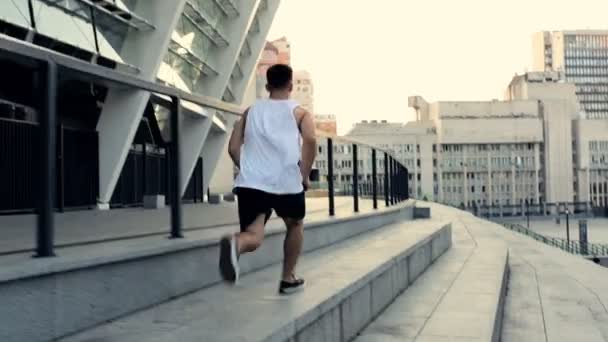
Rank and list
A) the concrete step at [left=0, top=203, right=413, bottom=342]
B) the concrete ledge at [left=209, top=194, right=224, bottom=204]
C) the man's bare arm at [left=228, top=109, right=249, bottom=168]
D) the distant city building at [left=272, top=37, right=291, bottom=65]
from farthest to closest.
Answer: the distant city building at [left=272, top=37, right=291, bottom=65] < the concrete ledge at [left=209, top=194, right=224, bottom=204] < the man's bare arm at [left=228, top=109, right=249, bottom=168] < the concrete step at [left=0, top=203, right=413, bottom=342]

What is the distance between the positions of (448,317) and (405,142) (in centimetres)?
12660

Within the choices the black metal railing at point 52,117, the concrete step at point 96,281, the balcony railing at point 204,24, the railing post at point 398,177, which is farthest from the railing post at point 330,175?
the balcony railing at point 204,24

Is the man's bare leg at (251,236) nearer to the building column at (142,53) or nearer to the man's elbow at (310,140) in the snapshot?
the man's elbow at (310,140)

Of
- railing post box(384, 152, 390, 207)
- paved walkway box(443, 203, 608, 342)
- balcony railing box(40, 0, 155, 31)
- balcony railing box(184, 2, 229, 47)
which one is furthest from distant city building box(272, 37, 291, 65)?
paved walkway box(443, 203, 608, 342)

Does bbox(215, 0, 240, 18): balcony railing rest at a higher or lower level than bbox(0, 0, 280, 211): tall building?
higher

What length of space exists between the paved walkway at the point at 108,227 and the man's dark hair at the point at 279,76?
1.30 metres

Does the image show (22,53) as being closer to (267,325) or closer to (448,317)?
(267,325)

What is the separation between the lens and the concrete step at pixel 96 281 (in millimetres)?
2699

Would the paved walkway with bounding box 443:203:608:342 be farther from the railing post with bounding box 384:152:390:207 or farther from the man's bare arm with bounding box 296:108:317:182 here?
the railing post with bounding box 384:152:390:207

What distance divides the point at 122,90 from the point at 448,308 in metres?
3.04

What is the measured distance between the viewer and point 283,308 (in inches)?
139

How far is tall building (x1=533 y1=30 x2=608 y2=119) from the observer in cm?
19112

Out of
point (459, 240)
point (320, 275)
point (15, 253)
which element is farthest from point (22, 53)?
point (459, 240)

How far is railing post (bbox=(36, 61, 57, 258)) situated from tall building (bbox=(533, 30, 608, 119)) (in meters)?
204
